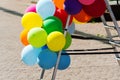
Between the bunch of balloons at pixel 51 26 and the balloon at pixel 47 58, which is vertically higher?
the bunch of balloons at pixel 51 26

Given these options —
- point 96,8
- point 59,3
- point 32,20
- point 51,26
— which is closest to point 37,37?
point 51,26

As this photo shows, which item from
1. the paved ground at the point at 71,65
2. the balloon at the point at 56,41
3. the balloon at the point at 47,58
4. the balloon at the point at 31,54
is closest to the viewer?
the balloon at the point at 56,41

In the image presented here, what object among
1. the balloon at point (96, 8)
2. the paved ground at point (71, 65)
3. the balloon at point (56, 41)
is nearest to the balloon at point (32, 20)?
the balloon at point (56, 41)

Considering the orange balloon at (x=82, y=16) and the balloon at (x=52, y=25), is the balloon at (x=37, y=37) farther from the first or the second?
the orange balloon at (x=82, y=16)

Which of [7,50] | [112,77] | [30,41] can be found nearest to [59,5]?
[30,41]

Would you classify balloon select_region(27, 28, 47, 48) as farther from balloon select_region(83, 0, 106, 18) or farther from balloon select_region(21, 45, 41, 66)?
balloon select_region(83, 0, 106, 18)

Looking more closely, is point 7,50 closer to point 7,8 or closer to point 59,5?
point 59,5

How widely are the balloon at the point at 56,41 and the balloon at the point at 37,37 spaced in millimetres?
71

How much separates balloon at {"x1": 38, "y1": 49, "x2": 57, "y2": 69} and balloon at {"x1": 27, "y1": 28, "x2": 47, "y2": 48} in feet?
0.41

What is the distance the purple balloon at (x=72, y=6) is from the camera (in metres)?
4.29

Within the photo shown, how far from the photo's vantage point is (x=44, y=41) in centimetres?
437

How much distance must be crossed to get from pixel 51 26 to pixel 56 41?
0.26 m

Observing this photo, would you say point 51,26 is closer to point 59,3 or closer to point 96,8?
point 59,3

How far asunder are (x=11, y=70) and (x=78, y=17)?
118 inches
